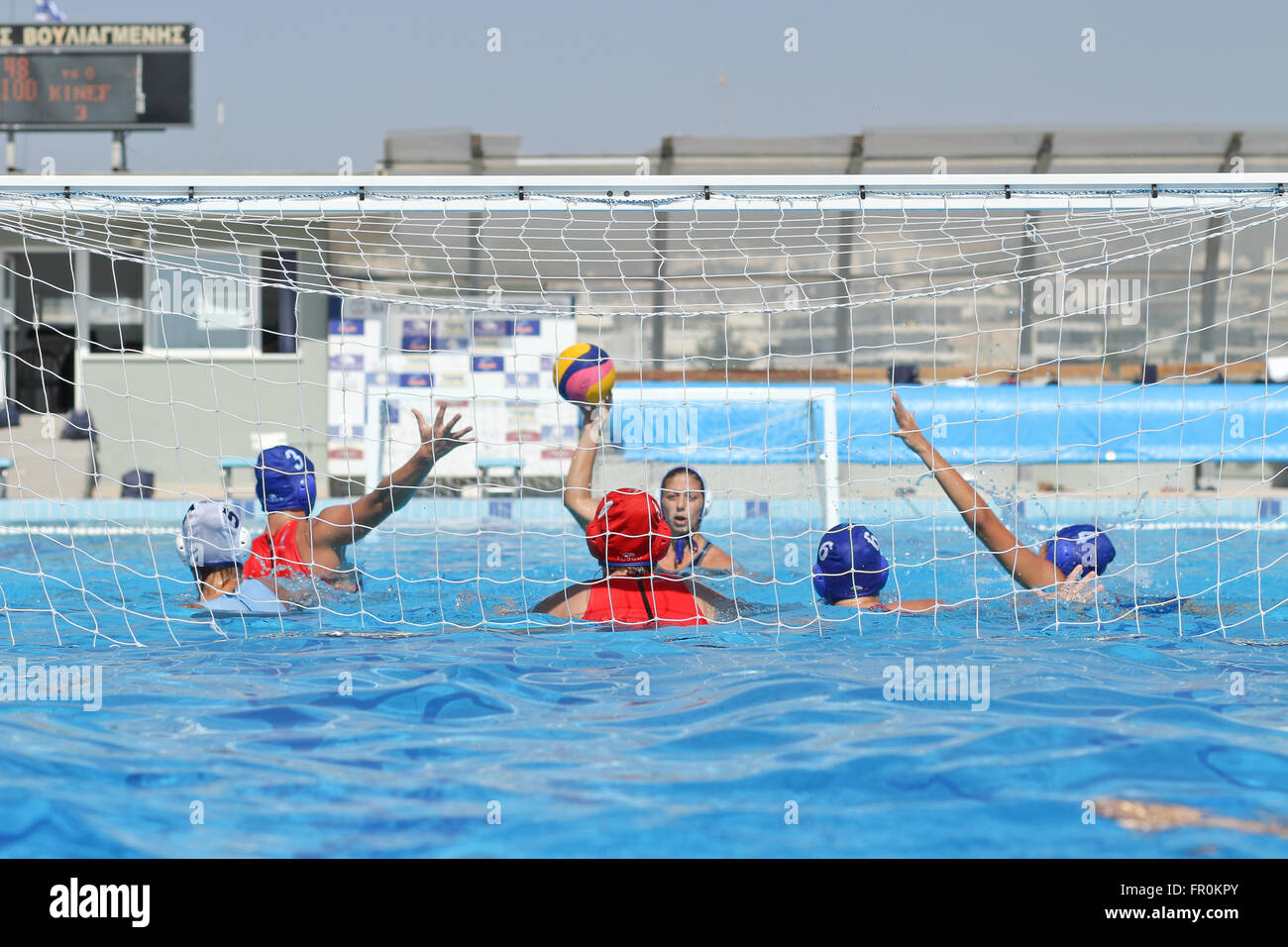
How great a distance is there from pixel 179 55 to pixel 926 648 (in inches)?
523

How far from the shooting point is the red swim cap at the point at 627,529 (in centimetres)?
424

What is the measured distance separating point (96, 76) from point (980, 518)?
13.6 metres

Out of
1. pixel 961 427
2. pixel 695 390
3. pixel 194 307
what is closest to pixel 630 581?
pixel 695 390

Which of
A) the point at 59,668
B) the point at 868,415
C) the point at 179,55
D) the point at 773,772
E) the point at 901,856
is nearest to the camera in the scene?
the point at 901,856

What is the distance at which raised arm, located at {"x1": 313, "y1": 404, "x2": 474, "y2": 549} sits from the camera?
15.4ft

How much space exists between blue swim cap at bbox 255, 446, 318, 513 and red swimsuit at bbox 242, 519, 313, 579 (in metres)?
0.13

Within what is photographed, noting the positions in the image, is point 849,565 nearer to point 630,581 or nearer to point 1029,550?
point 1029,550

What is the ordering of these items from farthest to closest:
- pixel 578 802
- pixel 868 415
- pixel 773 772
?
1. pixel 868 415
2. pixel 773 772
3. pixel 578 802

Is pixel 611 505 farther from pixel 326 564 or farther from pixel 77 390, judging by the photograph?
pixel 77 390

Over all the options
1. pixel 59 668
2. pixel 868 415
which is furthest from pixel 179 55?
pixel 59 668

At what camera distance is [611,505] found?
4.23 meters

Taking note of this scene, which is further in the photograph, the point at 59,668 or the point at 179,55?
the point at 179,55

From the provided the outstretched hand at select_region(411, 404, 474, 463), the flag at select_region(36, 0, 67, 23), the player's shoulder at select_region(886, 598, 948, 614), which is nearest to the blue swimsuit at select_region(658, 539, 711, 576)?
the player's shoulder at select_region(886, 598, 948, 614)

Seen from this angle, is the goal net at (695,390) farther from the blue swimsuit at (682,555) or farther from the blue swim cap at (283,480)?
the blue swim cap at (283,480)
